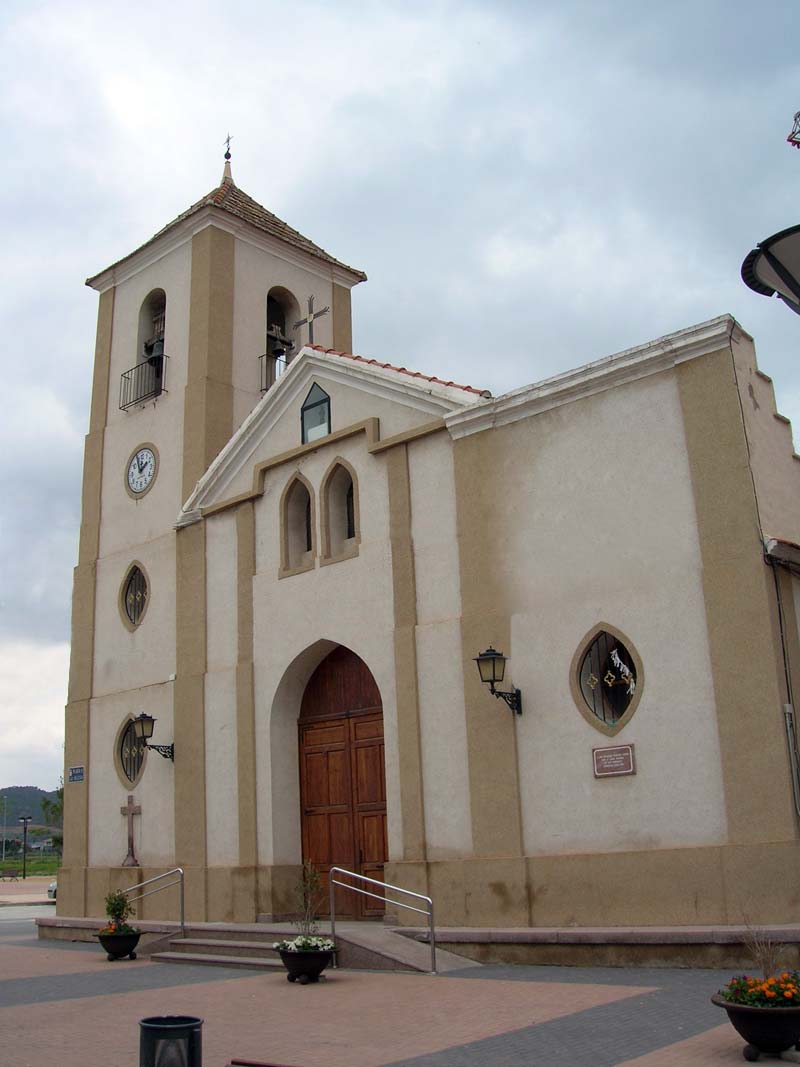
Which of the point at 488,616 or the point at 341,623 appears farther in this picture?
the point at 341,623

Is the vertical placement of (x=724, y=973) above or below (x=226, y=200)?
below

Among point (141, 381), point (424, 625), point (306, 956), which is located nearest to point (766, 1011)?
point (306, 956)

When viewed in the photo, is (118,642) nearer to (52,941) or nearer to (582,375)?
(52,941)

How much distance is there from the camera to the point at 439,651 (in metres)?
14.7

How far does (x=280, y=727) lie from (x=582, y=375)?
284 inches

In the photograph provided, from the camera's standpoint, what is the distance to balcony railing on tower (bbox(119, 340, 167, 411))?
21.3 meters

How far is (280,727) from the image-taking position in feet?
55.5

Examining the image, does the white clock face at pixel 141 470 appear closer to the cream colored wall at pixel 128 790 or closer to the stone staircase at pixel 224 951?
the cream colored wall at pixel 128 790

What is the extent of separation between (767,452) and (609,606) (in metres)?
2.59

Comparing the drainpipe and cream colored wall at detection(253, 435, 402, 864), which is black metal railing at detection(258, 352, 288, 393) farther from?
→ the drainpipe

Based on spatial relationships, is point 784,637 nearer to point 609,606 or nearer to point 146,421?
point 609,606

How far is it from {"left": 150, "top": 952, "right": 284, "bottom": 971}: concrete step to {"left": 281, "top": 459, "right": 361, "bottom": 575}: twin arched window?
5619 millimetres

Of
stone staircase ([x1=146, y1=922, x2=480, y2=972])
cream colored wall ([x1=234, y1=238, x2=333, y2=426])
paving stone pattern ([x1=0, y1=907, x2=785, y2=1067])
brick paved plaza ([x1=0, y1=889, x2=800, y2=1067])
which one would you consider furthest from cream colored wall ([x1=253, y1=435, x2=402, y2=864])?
brick paved plaza ([x1=0, y1=889, x2=800, y2=1067])

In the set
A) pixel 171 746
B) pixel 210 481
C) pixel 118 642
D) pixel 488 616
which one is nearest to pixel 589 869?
pixel 488 616
